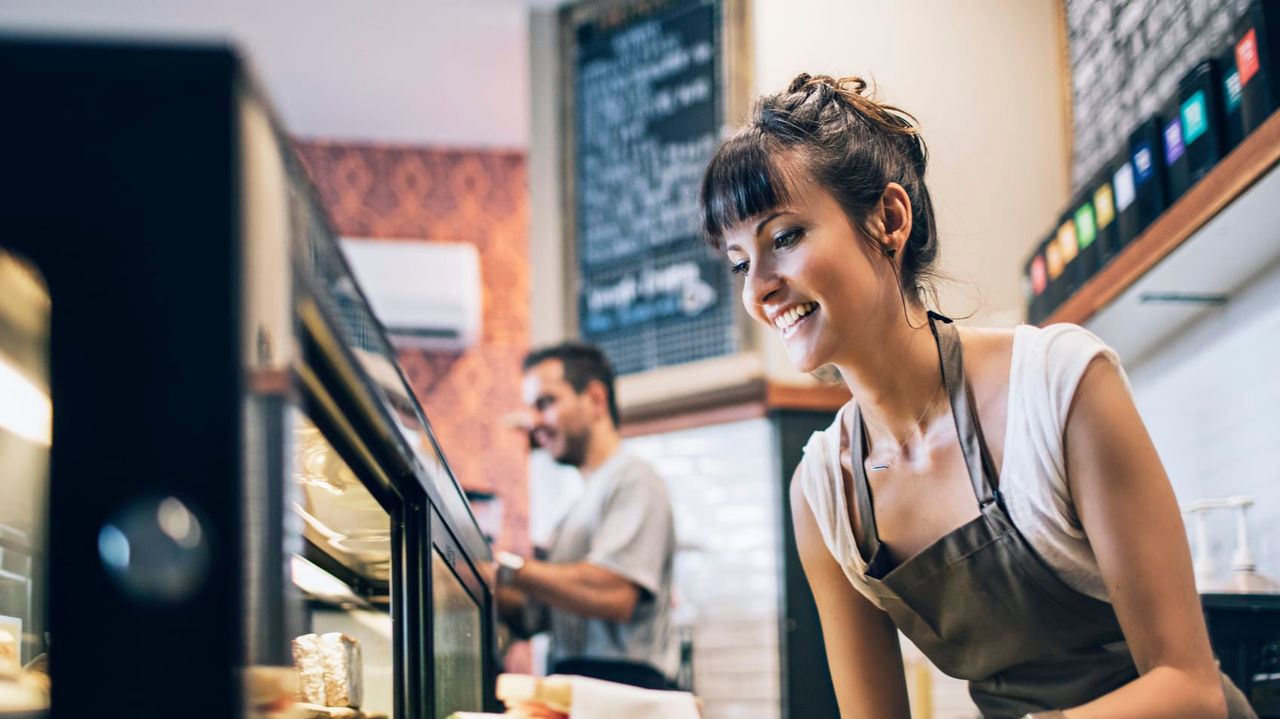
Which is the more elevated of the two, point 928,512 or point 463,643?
point 928,512

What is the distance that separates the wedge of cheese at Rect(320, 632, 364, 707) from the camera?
3.31 feet

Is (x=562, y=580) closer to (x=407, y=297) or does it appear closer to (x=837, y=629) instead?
(x=837, y=629)

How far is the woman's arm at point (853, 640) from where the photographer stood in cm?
142

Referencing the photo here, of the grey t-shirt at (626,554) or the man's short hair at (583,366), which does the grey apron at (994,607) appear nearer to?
the grey t-shirt at (626,554)

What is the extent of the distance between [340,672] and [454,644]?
8.4 inches

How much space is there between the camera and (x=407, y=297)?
5.50 metres

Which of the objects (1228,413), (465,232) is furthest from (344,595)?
(465,232)

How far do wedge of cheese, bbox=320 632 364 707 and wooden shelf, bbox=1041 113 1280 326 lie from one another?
1457mm

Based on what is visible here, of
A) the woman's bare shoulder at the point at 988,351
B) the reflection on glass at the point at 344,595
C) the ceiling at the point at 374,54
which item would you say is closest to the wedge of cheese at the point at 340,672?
the reflection on glass at the point at 344,595

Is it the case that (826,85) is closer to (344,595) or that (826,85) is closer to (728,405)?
(344,595)

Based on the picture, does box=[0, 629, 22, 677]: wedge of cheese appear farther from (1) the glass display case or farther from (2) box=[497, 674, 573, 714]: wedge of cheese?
(2) box=[497, 674, 573, 714]: wedge of cheese

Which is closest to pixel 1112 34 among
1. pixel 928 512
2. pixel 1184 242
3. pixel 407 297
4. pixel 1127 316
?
pixel 1127 316

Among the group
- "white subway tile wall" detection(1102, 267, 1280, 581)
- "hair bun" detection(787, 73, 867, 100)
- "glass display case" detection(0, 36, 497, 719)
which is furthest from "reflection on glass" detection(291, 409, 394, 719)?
"white subway tile wall" detection(1102, 267, 1280, 581)

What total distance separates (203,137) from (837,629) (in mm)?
1088
